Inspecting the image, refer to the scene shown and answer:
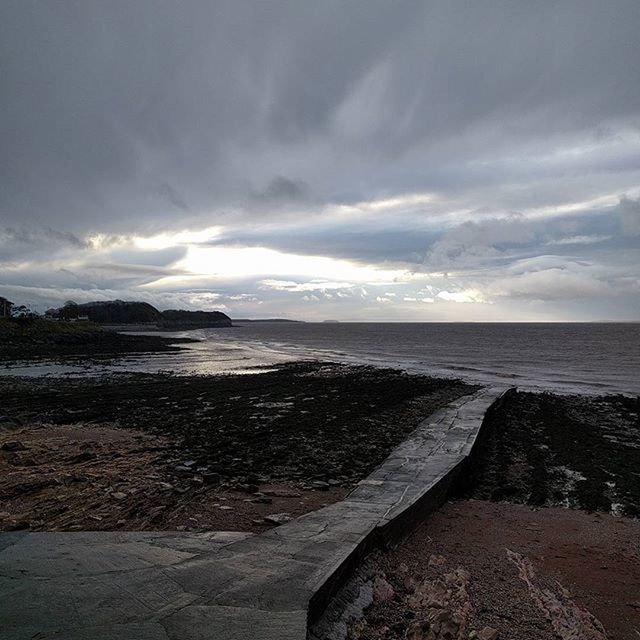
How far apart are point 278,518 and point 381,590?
6.70ft

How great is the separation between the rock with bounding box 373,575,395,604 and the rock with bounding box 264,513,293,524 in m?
1.73

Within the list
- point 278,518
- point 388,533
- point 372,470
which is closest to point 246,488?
point 278,518

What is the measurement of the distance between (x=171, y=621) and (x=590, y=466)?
28.8ft

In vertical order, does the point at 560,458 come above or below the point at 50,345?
above

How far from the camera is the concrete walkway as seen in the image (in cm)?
287

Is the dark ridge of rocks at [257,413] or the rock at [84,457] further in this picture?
the dark ridge of rocks at [257,413]

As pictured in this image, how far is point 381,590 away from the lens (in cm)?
397

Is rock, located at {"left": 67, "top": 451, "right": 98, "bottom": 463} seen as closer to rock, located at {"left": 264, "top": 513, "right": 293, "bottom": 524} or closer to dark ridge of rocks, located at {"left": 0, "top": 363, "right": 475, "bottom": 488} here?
dark ridge of rocks, located at {"left": 0, "top": 363, "right": 475, "bottom": 488}

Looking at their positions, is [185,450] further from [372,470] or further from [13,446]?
[372,470]

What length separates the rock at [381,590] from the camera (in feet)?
12.6

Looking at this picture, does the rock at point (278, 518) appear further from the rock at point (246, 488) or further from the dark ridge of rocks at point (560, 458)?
the dark ridge of rocks at point (560, 458)

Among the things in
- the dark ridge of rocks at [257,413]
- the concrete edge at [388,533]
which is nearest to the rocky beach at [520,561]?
the concrete edge at [388,533]

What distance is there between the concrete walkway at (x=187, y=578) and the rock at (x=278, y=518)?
48 cm

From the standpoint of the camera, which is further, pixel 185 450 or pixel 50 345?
pixel 50 345
